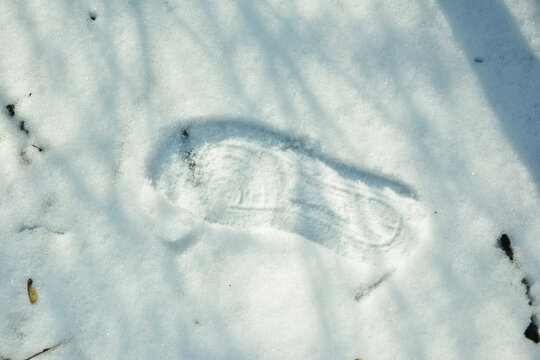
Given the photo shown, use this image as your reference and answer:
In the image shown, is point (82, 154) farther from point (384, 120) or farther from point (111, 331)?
point (384, 120)

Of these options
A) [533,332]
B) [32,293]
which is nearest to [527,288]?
[533,332]

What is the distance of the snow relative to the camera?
133 centimetres

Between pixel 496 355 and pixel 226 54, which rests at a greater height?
pixel 226 54

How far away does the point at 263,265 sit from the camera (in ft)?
4.36

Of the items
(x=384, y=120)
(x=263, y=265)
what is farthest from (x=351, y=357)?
(x=384, y=120)

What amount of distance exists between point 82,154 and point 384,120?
119 cm

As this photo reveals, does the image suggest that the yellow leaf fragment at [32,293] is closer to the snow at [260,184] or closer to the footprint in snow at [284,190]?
the snow at [260,184]

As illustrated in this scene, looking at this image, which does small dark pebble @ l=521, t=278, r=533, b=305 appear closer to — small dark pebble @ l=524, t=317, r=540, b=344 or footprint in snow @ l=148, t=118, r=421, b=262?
small dark pebble @ l=524, t=317, r=540, b=344

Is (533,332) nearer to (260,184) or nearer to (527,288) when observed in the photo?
(527,288)

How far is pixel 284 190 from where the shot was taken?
1.34m

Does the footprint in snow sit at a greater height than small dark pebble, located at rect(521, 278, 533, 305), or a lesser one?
lesser

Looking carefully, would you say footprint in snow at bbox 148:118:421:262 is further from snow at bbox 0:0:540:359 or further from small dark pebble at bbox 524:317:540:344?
small dark pebble at bbox 524:317:540:344

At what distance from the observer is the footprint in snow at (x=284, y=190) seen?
4.36 feet

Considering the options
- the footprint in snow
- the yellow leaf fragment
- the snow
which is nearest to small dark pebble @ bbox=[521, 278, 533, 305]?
the snow
